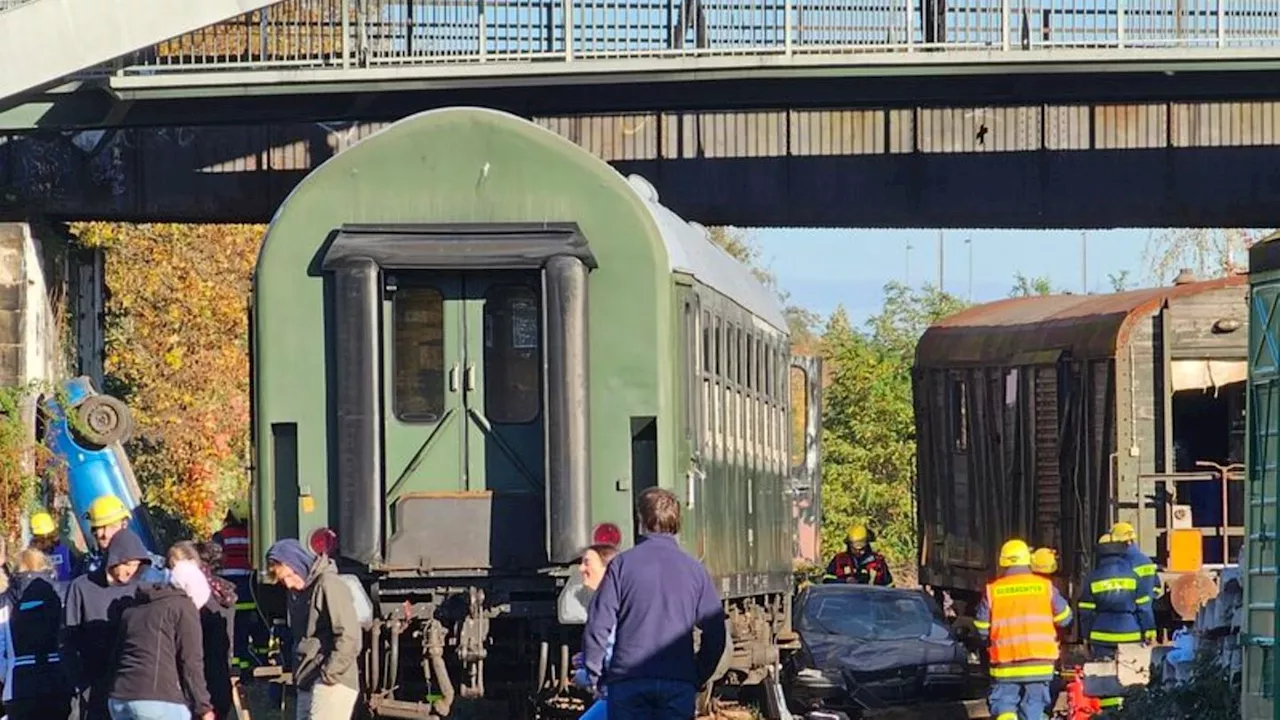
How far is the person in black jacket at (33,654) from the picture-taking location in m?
13.8

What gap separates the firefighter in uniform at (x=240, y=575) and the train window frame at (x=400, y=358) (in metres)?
5.34

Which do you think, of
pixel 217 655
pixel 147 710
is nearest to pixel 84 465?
pixel 217 655

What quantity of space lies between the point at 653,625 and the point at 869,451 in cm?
3518

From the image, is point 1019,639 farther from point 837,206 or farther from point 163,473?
point 163,473

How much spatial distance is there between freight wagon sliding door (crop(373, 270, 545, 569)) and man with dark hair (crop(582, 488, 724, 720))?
4.00 metres

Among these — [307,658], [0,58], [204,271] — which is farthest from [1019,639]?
[204,271]

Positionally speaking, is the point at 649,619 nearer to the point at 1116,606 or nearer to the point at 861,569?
the point at 1116,606

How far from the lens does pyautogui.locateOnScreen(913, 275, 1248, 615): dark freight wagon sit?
22.3 meters

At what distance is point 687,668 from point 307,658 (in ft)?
8.10

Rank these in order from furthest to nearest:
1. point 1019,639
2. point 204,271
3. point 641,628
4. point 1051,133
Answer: point 204,271 → point 1051,133 → point 1019,639 → point 641,628

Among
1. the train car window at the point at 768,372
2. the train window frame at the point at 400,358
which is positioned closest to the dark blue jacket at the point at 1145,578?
the train car window at the point at 768,372

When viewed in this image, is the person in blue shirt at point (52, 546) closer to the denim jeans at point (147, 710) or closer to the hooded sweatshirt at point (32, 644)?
the hooded sweatshirt at point (32, 644)

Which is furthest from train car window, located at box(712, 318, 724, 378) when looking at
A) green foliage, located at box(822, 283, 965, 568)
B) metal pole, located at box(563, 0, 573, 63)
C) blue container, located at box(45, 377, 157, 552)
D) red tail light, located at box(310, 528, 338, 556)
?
green foliage, located at box(822, 283, 965, 568)

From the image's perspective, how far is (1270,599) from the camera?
43.7 feet
